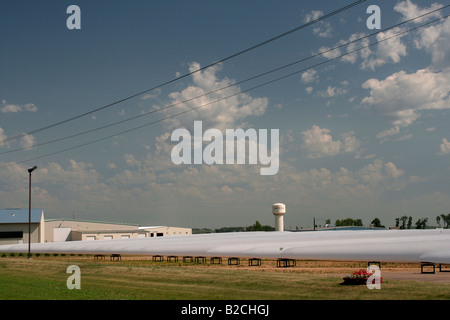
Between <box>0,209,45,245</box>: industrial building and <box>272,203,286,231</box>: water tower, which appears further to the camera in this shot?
<box>0,209,45,245</box>: industrial building

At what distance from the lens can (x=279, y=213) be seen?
2581 inches

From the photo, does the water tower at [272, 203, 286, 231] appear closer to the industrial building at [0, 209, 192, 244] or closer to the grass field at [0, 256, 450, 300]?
the industrial building at [0, 209, 192, 244]

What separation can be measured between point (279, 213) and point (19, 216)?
4499cm

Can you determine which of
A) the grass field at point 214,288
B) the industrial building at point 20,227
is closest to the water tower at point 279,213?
the grass field at point 214,288

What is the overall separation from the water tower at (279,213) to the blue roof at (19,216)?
40.3 m

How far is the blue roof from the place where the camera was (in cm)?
7712

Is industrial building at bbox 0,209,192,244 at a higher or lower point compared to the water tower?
lower

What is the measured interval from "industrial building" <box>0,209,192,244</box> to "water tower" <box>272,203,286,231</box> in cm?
3767

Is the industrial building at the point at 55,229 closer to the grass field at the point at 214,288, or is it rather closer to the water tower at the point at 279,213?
the water tower at the point at 279,213

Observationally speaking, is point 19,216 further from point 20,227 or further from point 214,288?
point 214,288

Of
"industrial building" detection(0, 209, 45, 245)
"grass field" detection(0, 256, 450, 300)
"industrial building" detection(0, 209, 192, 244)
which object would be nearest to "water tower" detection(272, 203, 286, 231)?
"industrial building" detection(0, 209, 192, 244)

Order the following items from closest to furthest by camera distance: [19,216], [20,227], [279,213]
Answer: [279,213] → [20,227] → [19,216]

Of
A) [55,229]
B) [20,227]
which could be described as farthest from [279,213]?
[55,229]
